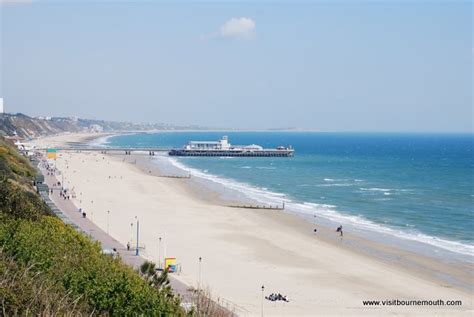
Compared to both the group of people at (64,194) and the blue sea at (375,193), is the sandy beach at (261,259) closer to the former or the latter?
the group of people at (64,194)

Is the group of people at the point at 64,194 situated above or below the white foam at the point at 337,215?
A: above

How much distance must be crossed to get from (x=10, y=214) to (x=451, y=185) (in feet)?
189

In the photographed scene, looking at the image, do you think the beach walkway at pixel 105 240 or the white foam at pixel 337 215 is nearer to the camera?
the beach walkway at pixel 105 240

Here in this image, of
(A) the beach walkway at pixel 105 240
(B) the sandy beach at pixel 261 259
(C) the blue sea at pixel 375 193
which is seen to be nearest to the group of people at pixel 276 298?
(B) the sandy beach at pixel 261 259

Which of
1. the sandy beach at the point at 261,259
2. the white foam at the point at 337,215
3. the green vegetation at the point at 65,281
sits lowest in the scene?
the sandy beach at the point at 261,259

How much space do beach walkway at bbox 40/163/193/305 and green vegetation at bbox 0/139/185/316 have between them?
3.25 meters

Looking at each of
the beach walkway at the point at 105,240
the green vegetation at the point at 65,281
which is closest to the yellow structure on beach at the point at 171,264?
the beach walkway at the point at 105,240

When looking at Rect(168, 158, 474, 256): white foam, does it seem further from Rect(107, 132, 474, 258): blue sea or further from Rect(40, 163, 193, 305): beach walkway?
Rect(40, 163, 193, 305): beach walkway

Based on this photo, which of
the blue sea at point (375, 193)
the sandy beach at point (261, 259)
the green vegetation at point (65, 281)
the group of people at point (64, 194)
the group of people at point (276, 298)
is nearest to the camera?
the green vegetation at point (65, 281)

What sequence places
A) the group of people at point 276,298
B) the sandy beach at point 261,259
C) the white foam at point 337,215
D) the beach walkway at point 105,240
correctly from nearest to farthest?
the beach walkway at point 105,240 → the group of people at point 276,298 → the sandy beach at point 261,259 → the white foam at point 337,215

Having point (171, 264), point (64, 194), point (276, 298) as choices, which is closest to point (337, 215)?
point (64, 194)

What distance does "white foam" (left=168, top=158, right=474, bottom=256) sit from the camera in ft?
133

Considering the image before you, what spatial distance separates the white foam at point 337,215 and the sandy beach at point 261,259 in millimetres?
3301

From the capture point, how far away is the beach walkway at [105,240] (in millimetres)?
26953
